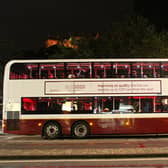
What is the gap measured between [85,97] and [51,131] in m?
2.53

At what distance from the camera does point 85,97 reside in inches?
609

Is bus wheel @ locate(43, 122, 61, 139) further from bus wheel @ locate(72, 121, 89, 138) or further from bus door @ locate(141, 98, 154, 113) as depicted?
bus door @ locate(141, 98, 154, 113)

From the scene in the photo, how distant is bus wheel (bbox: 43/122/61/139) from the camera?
50.5 ft

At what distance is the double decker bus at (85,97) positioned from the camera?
50.2ft

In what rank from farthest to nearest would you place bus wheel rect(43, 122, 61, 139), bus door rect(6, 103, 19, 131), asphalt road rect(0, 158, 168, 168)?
bus wheel rect(43, 122, 61, 139), bus door rect(6, 103, 19, 131), asphalt road rect(0, 158, 168, 168)

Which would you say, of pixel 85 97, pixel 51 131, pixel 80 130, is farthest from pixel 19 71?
pixel 80 130

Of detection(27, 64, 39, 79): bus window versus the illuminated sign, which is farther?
detection(27, 64, 39, 79): bus window

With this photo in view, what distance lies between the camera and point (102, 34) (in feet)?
94.7

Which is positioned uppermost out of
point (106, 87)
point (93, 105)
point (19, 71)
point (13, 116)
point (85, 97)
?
point (19, 71)

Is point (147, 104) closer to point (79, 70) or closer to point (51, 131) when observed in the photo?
point (79, 70)

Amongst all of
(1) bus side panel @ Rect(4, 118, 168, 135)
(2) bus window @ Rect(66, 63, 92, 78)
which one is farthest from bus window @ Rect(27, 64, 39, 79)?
(1) bus side panel @ Rect(4, 118, 168, 135)

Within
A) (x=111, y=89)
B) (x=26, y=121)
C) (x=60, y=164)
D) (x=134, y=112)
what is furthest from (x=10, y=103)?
(x=60, y=164)

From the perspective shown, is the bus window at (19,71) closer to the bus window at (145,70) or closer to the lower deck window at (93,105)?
the lower deck window at (93,105)

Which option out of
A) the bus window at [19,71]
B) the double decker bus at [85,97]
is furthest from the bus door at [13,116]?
the bus window at [19,71]
